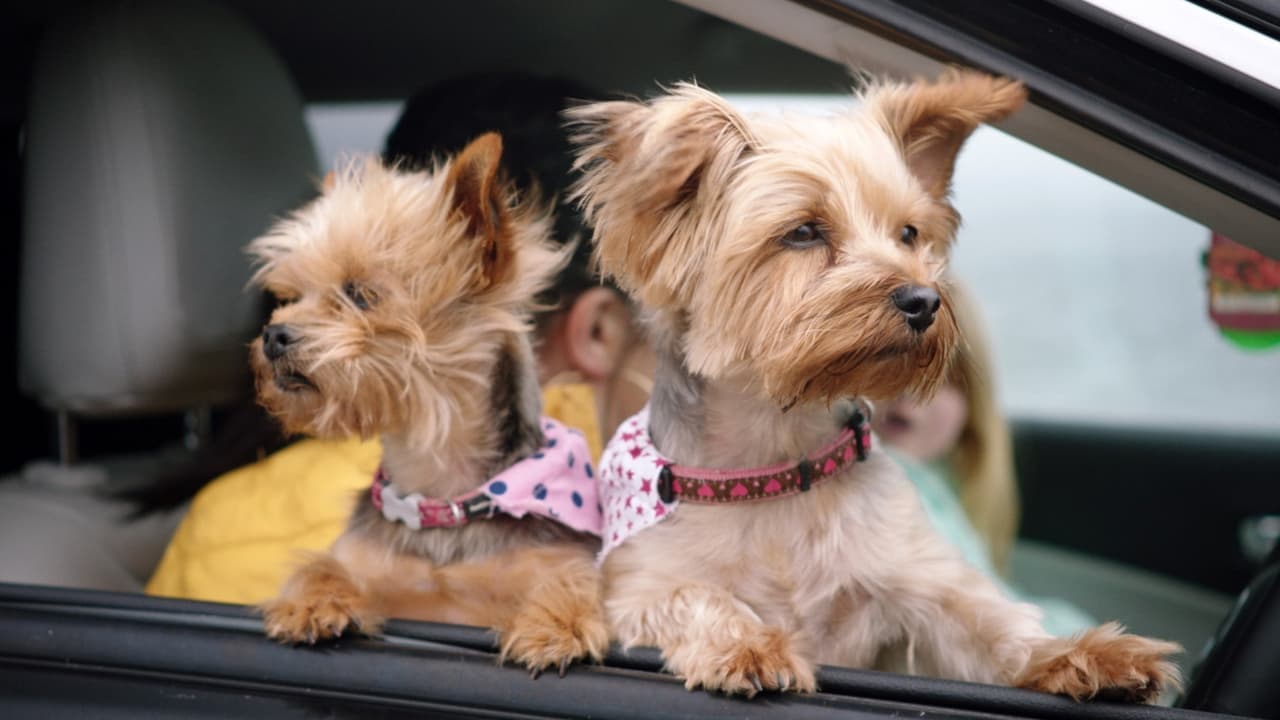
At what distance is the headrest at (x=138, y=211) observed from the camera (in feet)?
8.41

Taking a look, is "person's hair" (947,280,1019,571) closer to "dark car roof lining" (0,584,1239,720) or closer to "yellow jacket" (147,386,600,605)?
"yellow jacket" (147,386,600,605)

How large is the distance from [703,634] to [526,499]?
46cm

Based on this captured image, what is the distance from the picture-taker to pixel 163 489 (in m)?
2.93

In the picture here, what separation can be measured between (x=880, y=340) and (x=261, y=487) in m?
1.65

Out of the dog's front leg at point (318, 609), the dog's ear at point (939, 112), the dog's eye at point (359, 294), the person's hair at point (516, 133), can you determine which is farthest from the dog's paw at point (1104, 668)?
the person's hair at point (516, 133)

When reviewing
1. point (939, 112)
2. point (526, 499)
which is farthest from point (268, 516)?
point (939, 112)

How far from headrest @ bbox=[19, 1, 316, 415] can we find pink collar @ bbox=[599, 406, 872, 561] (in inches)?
46.1

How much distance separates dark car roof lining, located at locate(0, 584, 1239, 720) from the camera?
1.54m

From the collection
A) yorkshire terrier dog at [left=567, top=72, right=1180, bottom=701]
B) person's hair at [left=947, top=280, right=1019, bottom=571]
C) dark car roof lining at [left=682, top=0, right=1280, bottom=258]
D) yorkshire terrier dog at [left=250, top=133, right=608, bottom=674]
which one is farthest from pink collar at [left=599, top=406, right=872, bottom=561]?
person's hair at [left=947, top=280, right=1019, bottom=571]

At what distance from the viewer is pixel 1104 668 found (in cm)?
157

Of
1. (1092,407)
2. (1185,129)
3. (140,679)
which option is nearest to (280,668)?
(140,679)

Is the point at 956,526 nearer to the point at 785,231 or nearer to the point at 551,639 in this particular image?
the point at 785,231

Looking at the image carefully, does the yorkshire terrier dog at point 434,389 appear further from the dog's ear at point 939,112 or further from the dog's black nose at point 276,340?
the dog's ear at point 939,112

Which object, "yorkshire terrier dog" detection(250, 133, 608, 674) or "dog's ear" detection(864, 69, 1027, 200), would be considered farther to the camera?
"yorkshire terrier dog" detection(250, 133, 608, 674)
